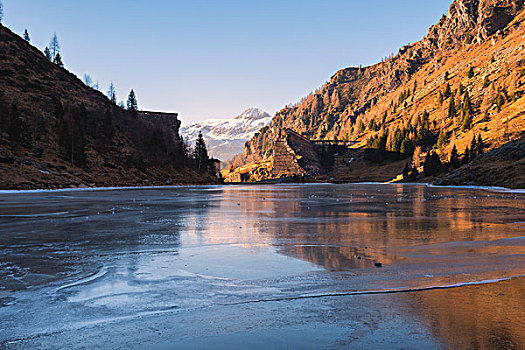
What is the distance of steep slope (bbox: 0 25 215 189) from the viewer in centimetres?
7356

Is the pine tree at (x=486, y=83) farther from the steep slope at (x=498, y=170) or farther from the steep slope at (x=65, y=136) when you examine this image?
the steep slope at (x=65, y=136)

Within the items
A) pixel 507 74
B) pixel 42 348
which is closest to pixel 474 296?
pixel 42 348

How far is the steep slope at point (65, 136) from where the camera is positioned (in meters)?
73.6

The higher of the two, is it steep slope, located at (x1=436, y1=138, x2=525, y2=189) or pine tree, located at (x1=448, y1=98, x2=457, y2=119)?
pine tree, located at (x1=448, y1=98, x2=457, y2=119)

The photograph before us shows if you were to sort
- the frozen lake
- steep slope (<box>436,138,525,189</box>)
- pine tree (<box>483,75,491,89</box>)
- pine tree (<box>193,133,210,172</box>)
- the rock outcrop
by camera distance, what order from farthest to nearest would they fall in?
1. pine tree (<box>483,75,491,89</box>)
2. the rock outcrop
3. pine tree (<box>193,133,210,172</box>)
4. steep slope (<box>436,138,525,189</box>)
5. the frozen lake

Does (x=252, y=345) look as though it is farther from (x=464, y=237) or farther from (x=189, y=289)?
(x=464, y=237)

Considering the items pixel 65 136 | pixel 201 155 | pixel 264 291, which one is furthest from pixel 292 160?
pixel 264 291

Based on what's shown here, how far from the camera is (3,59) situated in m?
102

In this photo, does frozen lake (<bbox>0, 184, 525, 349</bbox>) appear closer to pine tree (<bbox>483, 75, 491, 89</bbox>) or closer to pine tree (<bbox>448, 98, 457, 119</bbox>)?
pine tree (<bbox>448, 98, 457, 119</bbox>)

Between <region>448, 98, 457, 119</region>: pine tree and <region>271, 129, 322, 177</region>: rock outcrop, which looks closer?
<region>271, 129, 322, 177</region>: rock outcrop

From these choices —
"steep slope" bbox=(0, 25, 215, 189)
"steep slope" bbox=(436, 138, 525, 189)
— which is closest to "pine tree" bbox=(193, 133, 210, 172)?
"steep slope" bbox=(0, 25, 215, 189)

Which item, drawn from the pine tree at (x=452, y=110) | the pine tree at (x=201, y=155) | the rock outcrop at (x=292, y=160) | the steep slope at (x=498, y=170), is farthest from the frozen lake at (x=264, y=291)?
the pine tree at (x=452, y=110)

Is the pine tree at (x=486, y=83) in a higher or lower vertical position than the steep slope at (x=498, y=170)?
higher

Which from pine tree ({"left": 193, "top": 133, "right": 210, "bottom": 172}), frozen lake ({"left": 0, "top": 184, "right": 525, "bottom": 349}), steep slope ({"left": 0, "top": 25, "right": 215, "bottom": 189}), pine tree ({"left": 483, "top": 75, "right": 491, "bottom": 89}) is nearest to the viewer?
frozen lake ({"left": 0, "top": 184, "right": 525, "bottom": 349})
